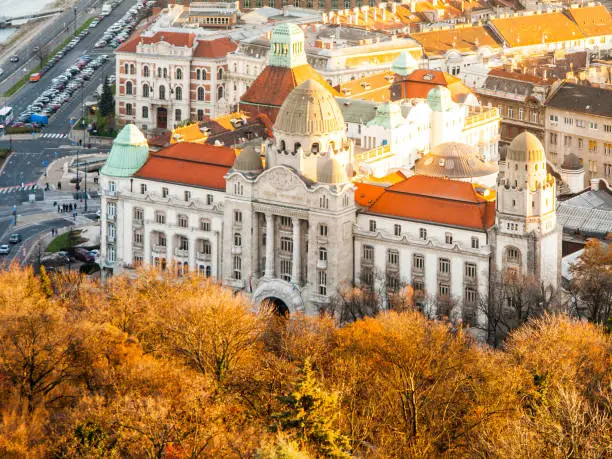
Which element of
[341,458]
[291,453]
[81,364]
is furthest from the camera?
[81,364]

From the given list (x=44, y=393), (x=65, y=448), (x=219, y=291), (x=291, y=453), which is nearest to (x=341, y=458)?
(x=291, y=453)

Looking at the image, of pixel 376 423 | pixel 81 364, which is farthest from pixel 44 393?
pixel 376 423

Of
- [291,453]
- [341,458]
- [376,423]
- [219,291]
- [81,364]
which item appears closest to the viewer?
[291,453]

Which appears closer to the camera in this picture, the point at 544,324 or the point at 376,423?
the point at 376,423

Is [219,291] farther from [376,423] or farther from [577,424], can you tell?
[577,424]

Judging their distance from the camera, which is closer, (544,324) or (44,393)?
(44,393)

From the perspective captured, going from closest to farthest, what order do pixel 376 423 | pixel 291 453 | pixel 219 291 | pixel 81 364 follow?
pixel 291 453, pixel 376 423, pixel 81 364, pixel 219 291

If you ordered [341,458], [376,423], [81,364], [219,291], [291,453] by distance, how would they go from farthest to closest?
[219,291]
[81,364]
[376,423]
[341,458]
[291,453]

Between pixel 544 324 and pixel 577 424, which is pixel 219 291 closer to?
pixel 544 324

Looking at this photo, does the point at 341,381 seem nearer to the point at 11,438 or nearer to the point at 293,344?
the point at 293,344
